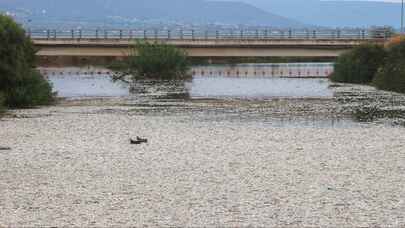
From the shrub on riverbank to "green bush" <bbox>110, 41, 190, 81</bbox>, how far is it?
102 ft

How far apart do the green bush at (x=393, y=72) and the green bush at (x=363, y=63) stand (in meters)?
4.85

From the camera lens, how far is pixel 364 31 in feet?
299

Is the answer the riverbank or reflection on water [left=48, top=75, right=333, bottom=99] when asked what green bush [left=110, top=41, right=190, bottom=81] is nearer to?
reflection on water [left=48, top=75, right=333, bottom=99]

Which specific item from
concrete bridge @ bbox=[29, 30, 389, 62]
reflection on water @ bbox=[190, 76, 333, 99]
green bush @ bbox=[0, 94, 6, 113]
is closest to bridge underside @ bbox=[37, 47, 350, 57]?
concrete bridge @ bbox=[29, 30, 389, 62]

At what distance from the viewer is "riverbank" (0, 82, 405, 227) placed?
13.9m

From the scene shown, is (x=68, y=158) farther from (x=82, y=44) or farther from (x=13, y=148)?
(x=82, y=44)

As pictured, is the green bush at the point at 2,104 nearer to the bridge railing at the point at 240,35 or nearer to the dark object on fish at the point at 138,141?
the dark object on fish at the point at 138,141

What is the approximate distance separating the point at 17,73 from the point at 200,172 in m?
24.5

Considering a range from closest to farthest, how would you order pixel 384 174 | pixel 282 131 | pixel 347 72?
pixel 384 174
pixel 282 131
pixel 347 72

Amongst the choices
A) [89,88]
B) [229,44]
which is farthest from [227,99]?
[229,44]

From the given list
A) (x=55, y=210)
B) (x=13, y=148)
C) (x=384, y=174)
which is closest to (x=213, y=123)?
(x=13, y=148)

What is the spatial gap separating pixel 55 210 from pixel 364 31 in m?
79.9

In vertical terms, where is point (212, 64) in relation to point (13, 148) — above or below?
below

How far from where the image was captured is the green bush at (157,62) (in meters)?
75.9
